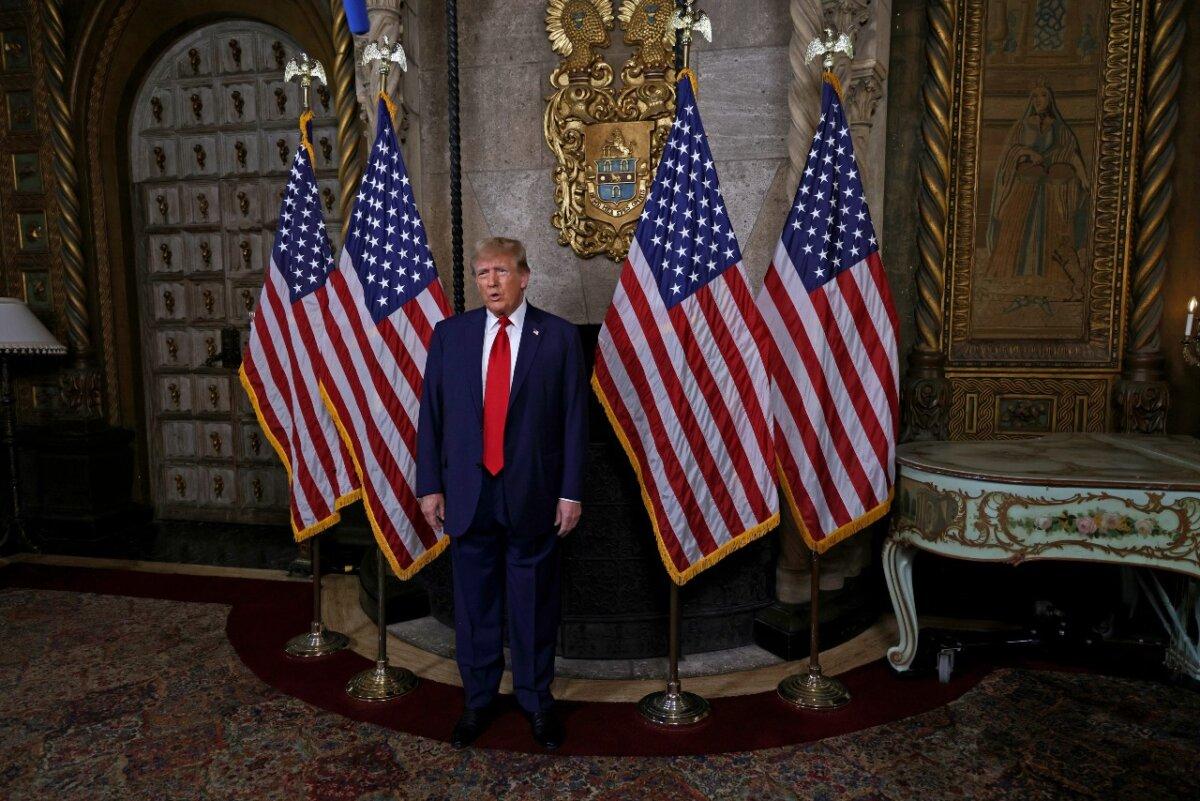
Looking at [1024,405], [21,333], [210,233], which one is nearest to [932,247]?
[1024,405]

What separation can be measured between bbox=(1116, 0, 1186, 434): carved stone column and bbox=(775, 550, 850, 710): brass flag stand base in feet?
7.51

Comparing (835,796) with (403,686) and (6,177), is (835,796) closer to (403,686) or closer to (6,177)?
(403,686)

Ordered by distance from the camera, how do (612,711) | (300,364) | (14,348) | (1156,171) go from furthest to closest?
1. (14,348)
2. (1156,171)
3. (300,364)
4. (612,711)

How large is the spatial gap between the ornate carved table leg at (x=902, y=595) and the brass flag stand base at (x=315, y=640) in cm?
262

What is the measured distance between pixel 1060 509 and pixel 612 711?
192 centimetres

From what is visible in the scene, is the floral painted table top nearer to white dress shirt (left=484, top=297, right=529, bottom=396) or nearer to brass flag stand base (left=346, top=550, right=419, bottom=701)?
white dress shirt (left=484, top=297, right=529, bottom=396)

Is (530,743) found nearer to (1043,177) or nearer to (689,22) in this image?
(689,22)

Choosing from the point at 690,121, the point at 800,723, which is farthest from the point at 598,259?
the point at 800,723

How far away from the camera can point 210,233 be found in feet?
19.2

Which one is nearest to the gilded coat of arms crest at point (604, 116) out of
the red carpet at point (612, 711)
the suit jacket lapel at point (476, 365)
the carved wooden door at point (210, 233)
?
the carved wooden door at point (210, 233)

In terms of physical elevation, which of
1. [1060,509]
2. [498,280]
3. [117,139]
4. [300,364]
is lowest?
[1060,509]

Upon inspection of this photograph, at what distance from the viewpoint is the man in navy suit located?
2799mm

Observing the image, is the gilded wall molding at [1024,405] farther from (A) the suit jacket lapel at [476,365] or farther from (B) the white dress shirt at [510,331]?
(A) the suit jacket lapel at [476,365]

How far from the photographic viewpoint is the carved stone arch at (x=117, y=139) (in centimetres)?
548
